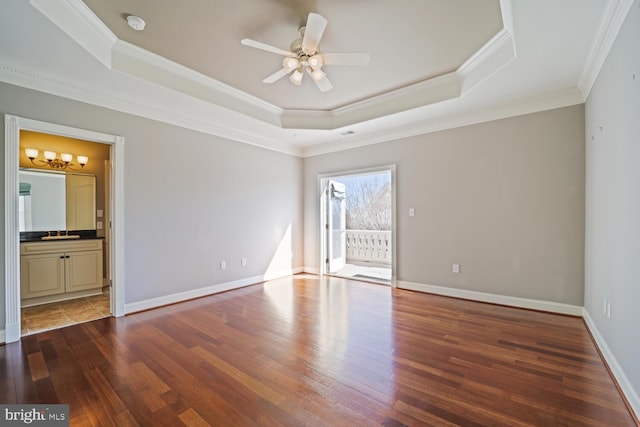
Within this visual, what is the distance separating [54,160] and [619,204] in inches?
261

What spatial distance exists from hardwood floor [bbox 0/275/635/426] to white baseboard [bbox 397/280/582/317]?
16 centimetres

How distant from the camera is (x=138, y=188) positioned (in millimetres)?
3578

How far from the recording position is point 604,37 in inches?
88.5

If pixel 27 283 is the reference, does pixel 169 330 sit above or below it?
below

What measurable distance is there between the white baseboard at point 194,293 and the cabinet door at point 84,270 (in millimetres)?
1411

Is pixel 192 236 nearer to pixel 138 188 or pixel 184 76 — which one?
pixel 138 188

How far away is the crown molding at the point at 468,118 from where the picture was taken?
3.34 meters

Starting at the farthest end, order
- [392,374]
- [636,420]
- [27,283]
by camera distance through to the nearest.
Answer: [27,283] < [392,374] < [636,420]

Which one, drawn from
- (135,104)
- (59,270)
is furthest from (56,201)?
(135,104)

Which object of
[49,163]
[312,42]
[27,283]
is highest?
[312,42]

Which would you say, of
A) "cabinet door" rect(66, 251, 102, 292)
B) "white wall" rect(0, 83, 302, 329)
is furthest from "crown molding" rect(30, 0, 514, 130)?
"cabinet door" rect(66, 251, 102, 292)

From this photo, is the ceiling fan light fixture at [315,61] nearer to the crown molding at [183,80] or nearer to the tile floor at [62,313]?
the crown molding at [183,80]

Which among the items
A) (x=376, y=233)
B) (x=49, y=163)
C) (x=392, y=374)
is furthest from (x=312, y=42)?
(x=376, y=233)

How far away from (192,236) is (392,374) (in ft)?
10.7
